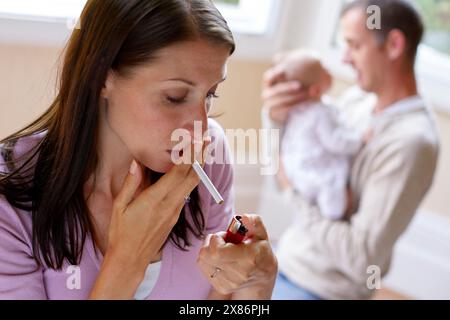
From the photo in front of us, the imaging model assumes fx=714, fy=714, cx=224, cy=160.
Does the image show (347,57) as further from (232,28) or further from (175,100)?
(175,100)

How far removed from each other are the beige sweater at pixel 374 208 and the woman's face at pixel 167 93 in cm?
68

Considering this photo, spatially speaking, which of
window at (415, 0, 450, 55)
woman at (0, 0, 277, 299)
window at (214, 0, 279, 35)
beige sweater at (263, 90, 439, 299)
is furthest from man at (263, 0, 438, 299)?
woman at (0, 0, 277, 299)

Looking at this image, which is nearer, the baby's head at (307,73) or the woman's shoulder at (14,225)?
the woman's shoulder at (14,225)

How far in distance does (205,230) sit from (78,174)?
0.16 meters

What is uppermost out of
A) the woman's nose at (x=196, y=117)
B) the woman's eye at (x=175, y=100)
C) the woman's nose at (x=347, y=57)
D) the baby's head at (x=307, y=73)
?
the woman's eye at (x=175, y=100)

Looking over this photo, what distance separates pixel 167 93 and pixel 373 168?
0.74 metres

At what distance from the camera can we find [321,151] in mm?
1269

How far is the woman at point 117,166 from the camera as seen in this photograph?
0.58 m

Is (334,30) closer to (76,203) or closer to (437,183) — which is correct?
(437,183)

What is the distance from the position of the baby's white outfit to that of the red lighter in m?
0.64

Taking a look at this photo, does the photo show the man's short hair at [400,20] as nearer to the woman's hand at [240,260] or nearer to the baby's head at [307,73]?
the baby's head at [307,73]

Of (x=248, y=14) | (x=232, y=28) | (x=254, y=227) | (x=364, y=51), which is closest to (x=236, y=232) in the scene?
(x=254, y=227)

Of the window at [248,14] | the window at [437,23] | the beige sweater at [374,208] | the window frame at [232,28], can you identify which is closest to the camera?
the window frame at [232,28]

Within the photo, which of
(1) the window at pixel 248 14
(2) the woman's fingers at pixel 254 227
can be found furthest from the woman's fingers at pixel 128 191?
(1) the window at pixel 248 14
